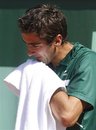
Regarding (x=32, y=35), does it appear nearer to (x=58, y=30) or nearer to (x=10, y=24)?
(x=58, y=30)

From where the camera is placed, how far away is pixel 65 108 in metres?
2.35

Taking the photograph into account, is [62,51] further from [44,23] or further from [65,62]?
[44,23]

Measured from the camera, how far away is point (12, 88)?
2.57 meters

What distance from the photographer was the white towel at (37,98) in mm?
2402

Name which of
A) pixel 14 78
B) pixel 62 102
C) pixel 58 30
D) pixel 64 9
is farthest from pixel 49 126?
pixel 64 9

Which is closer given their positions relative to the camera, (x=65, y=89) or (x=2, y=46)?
(x=65, y=89)

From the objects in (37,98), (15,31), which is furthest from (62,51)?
(15,31)

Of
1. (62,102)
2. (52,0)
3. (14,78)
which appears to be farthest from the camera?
(52,0)

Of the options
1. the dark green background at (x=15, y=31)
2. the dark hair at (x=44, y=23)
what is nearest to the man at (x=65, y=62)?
the dark hair at (x=44, y=23)

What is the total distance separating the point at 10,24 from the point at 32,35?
205 cm

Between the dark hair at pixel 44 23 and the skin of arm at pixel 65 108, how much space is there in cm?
32

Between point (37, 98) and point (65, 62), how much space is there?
11.9 inches

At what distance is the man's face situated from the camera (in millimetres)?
2496

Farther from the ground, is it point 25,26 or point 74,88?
point 25,26
